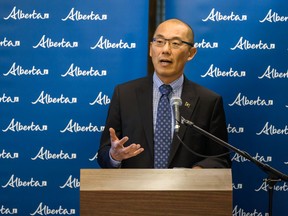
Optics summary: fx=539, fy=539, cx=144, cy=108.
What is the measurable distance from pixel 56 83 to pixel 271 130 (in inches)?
59.7

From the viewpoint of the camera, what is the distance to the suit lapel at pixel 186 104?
10.1 ft

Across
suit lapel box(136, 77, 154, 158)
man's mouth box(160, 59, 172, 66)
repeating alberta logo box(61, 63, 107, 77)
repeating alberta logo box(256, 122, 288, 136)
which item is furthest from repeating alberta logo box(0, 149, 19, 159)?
repeating alberta logo box(256, 122, 288, 136)

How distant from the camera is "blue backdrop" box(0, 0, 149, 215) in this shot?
144 inches

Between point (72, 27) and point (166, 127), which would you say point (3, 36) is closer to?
point (72, 27)

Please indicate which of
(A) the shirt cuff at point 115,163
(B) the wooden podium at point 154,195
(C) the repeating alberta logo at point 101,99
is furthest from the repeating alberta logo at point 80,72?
(B) the wooden podium at point 154,195

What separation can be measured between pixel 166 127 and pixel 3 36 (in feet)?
4.35

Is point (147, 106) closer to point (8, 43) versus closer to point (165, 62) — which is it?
point (165, 62)

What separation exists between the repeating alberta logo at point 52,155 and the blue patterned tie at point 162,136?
2.67 ft

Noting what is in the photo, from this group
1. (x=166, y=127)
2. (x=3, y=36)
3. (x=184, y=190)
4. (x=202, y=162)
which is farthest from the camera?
(x=3, y=36)

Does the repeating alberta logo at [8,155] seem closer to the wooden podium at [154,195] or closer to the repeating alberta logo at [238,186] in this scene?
the repeating alberta logo at [238,186]

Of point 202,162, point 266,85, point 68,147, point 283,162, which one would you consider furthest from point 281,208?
point 68,147

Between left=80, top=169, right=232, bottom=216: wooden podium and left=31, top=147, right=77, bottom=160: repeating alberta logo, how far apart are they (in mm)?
1733

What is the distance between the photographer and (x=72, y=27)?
3.66m

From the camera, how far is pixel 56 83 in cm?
368
